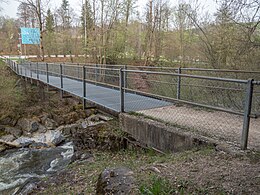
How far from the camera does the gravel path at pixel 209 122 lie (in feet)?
11.7

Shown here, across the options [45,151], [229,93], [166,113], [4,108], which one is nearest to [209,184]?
[166,113]

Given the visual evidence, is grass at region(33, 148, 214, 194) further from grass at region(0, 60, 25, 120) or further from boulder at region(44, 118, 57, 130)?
grass at region(0, 60, 25, 120)

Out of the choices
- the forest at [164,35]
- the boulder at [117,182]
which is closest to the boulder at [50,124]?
the forest at [164,35]

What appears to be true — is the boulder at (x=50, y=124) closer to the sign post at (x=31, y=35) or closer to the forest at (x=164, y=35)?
the forest at (x=164, y=35)

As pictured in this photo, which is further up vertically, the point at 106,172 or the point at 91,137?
the point at 106,172

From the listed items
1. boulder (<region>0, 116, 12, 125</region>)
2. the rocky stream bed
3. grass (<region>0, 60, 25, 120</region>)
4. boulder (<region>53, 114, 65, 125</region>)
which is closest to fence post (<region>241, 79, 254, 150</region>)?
the rocky stream bed

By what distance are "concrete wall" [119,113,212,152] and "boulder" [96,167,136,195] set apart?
1035 millimetres

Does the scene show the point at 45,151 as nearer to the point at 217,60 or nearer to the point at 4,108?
the point at 4,108

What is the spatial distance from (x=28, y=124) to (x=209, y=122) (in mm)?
10462

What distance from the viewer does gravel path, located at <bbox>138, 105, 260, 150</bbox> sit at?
3.56 m

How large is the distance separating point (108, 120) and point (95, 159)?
1.48 metres

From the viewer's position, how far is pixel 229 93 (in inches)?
192

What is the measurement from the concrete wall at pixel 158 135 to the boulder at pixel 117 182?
40.7 inches

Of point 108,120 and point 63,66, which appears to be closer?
point 108,120
